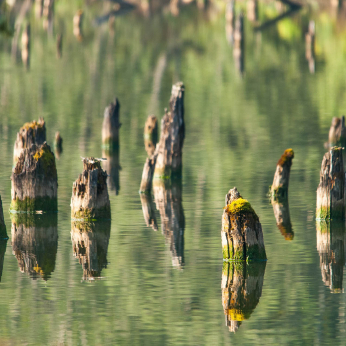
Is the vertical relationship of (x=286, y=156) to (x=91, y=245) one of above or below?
above

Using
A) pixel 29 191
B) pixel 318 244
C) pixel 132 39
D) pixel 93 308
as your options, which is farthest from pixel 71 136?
pixel 132 39

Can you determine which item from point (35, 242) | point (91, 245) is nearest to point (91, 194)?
point (91, 245)

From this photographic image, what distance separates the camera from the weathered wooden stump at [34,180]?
73.7 feet

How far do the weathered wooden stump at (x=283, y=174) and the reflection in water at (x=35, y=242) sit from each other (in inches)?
255

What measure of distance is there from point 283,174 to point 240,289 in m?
8.57

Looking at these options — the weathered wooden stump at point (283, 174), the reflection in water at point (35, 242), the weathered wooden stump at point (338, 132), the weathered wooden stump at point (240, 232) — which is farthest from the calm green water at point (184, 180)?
the weathered wooden stump at point (338, 132)

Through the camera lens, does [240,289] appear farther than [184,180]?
No

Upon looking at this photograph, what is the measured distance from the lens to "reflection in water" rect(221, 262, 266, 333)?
1581 cm

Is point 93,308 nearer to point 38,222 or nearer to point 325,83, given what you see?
point 38,222

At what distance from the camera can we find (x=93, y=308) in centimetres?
1620

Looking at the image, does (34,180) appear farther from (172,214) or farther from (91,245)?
(172,214)

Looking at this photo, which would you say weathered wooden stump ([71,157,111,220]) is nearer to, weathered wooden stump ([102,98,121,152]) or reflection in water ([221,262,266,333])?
reflection in water ([221,262,266,333])

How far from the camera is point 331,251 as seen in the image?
20047mm

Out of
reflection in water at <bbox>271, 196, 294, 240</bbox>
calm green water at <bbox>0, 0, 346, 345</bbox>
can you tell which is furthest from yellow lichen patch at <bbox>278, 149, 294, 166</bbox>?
calm green water at <bbox>0, 0, 346, 345</bbox>
